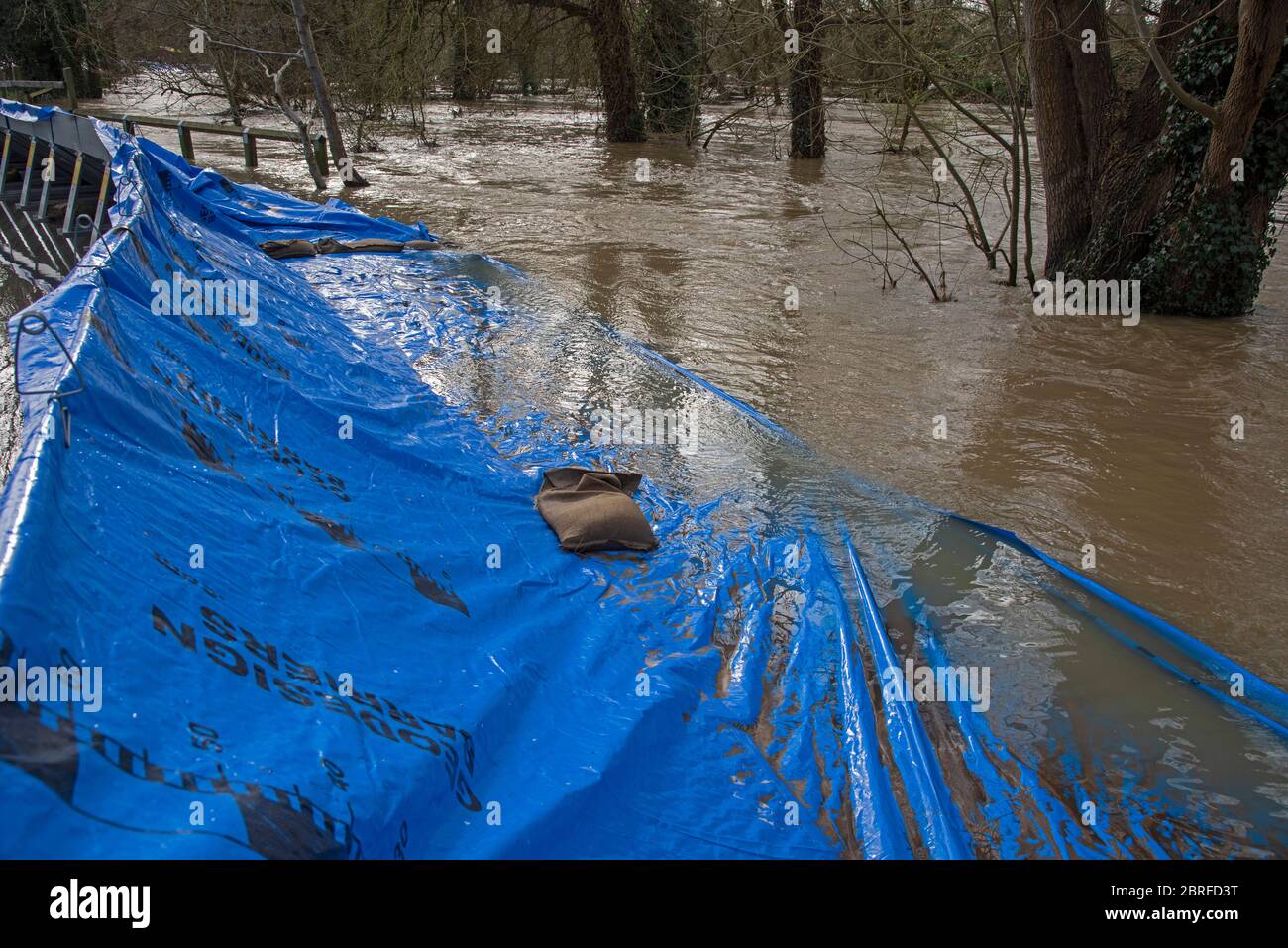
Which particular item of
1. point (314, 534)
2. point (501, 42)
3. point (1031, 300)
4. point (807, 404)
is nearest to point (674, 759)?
point (314, 534)

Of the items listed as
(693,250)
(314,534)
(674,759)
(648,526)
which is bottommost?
(674,759)

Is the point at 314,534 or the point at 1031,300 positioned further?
the point at 1031,300

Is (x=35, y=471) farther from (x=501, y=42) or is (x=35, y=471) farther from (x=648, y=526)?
(x=501, y=42)

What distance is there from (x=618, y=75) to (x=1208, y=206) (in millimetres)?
14010

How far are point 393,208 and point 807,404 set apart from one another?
823 cm

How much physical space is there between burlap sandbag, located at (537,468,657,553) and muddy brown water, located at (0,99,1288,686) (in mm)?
1723

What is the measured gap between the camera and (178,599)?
92.8 inches

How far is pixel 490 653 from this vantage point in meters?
2.92

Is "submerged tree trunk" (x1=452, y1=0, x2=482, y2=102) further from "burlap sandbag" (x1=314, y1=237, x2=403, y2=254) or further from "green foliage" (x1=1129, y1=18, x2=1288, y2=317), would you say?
"green foliage" (x1=1129, y1=18, x2=1288, y2=317)
